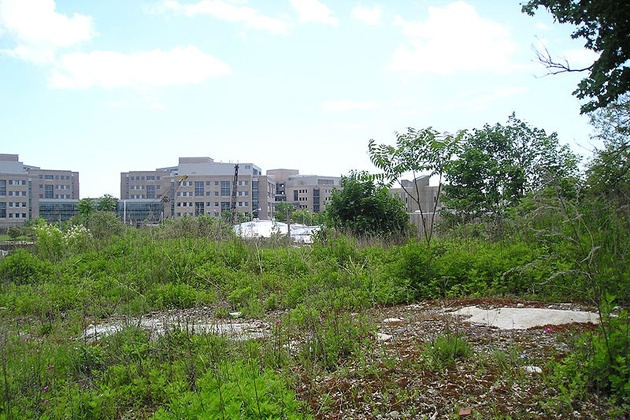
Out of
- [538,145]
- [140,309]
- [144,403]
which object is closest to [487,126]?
[538,145]

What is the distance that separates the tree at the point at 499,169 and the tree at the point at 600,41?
130 cm

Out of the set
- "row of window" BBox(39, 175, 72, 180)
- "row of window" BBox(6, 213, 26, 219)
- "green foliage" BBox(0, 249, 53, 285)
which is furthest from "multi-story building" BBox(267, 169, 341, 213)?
"green foliage" BBox(0, 249, 53, 285)

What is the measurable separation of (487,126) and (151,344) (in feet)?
75.4

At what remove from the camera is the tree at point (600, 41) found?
584 centimetres

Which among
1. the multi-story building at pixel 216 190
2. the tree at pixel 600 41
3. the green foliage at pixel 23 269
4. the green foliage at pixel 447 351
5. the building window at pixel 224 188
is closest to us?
the green foliage at pixel 447 351

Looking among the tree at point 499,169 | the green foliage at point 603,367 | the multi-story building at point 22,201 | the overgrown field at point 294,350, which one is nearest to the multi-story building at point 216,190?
the multi-story building at point 22,201

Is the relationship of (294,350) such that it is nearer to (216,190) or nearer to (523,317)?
(523,317)

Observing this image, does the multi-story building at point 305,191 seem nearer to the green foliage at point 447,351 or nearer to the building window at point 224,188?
the building window at point 224,188

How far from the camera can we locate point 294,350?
3.45 meters

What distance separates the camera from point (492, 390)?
249 centimetres

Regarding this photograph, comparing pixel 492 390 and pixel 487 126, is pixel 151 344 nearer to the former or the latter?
pixel 492 390

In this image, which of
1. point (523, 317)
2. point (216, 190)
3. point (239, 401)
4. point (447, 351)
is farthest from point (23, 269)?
point (216, 190)

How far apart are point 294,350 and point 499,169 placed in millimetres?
16256

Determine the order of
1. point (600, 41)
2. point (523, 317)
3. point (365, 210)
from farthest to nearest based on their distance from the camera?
point (365, 210) < point (600, 41) < point (523, 317)
